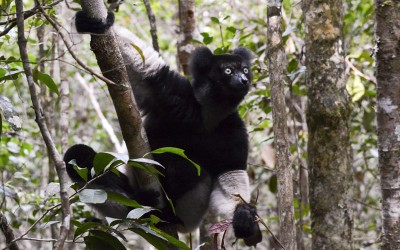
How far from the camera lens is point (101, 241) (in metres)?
2.47

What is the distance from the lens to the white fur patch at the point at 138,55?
381 centimetres

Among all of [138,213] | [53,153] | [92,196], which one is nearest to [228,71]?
[138,213]

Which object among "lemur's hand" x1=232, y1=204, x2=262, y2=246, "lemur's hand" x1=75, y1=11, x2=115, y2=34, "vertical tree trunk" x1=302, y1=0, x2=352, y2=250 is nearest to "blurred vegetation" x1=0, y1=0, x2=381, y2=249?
"lemur's hand" x1=75, y1=11, x2=115, y2=34

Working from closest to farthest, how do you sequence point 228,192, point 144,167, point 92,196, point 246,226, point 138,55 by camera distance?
point 92,196 → point 144,167 → point 246,226 → point 138,55 → point 228,192

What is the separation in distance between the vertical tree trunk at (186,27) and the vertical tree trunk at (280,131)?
175cm

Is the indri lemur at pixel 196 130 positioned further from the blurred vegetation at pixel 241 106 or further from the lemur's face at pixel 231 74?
the blurred vegetation at pixel 241 106

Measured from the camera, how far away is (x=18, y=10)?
6.71 feet

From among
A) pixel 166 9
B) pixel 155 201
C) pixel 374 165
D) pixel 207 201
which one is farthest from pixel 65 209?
pixel 166 9

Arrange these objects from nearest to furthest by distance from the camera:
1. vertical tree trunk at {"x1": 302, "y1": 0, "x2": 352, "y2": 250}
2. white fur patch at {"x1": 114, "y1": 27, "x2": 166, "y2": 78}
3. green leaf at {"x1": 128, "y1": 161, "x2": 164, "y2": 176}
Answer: green leaf at {"x1": 128, "y1": 161, "x2": 164, "y2": 176} < vertical tree trunk at {"x1": 302, "y1": 0, "x2": 352, "y2": 250} < white fur patch at {"x1": 114, "y1": 27, "x2": 166, "y2": 78}

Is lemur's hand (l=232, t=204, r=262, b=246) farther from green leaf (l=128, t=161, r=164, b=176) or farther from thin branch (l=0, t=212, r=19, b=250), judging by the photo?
thin branch (l=0, t=212, r=19, b=250)

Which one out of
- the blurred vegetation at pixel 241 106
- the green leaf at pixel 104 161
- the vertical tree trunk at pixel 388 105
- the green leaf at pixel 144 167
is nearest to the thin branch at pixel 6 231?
the blurred vegetation at pixel 241 106

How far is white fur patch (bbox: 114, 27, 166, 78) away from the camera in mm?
3814

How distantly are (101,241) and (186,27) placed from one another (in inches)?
126

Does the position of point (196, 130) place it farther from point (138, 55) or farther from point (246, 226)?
point (246, 226)
